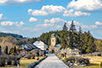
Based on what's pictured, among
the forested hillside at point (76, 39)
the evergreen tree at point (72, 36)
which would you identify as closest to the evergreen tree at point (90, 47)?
the forested hillside at point (76, 39)

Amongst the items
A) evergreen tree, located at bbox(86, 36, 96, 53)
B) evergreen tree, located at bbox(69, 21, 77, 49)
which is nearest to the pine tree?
evergreen tree, located at bbox(69, 21, 77, 49)

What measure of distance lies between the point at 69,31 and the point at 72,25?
2.81m

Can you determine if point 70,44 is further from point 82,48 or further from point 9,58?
point 9,58

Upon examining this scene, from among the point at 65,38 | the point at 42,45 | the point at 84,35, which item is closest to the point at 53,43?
the point at 42,45

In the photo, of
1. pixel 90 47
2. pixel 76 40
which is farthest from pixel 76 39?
pixel 90 47

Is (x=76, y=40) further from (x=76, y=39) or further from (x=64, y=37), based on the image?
(x=64, y=37)

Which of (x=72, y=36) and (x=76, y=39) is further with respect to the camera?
(x=76, y=39)

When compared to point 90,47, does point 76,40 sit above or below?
above

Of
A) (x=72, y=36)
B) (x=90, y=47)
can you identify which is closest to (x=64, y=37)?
(x=72, y=36)

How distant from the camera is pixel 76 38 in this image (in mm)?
68375

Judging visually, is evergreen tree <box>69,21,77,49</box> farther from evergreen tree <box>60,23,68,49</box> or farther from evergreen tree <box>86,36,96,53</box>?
evergreen tree <box>86,36,96,53</box>

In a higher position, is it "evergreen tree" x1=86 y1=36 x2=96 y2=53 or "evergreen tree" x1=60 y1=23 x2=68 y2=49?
"evergreen tree" x1=60 y1=23 x2=68 y2=49

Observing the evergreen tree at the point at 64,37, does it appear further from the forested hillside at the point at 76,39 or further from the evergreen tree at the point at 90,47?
the evergreen tree at the point at 90,47

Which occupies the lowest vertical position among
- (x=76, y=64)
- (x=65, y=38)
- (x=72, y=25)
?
(x=76, y=64)
